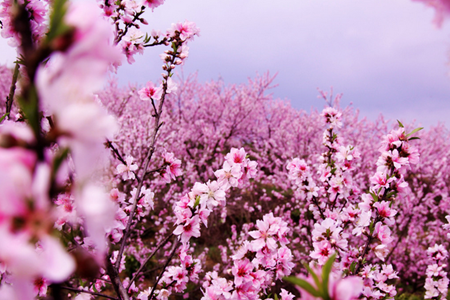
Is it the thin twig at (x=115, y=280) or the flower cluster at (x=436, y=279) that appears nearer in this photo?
the thin twig at (x=115, y=280)

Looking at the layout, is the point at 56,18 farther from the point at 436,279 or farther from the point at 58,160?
the point at 436,279

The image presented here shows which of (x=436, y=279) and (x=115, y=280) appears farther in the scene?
(x=436, y=279)

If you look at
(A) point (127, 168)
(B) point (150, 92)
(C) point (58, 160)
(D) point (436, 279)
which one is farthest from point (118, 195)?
(D) point (436, 279)

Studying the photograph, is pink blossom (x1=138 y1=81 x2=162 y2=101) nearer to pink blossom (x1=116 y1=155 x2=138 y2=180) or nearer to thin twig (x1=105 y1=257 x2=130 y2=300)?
pink blossom (x1=116 y1=155 x2=138 y2=180)

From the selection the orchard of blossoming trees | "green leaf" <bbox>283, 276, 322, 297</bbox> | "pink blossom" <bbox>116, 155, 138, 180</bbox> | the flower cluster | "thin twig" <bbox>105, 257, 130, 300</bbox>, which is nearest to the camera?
the orchard of blossoming trees

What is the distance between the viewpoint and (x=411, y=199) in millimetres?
8000

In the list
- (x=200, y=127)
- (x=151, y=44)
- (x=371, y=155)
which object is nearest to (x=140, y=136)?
(x=200, y=127)

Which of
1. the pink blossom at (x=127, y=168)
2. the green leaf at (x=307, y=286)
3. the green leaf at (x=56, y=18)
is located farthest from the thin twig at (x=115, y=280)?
the green leaf at (x=56, y=18)

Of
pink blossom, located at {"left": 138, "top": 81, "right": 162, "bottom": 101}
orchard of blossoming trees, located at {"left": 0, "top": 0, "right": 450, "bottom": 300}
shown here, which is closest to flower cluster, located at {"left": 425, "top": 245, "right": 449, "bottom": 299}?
orchard of blossoming trees, located at {"left": 0, "top": 0, "right": 450, "bottom": 300}

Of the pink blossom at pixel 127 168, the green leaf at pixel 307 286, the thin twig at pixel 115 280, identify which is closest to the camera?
the green leaf at pixel 307 286

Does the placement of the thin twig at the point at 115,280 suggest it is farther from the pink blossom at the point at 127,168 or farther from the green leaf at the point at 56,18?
the green leaf at the point at 56,18

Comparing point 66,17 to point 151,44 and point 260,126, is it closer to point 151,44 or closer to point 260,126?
point 151,44

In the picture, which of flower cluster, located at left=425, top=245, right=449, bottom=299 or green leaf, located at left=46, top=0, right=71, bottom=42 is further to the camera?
flower cluster, located at left=425, top=245, right=449, bottom=299

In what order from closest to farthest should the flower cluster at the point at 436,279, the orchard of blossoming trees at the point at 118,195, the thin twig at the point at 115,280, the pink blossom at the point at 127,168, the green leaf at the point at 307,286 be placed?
the orchard of blossoming trees at the point at 118,195 < the green leaf at the point at 307,286 < the thin twig at the point at 115,280 < the pink blossom at the point at 127,168 < the flower cluster at the point at 436,279
